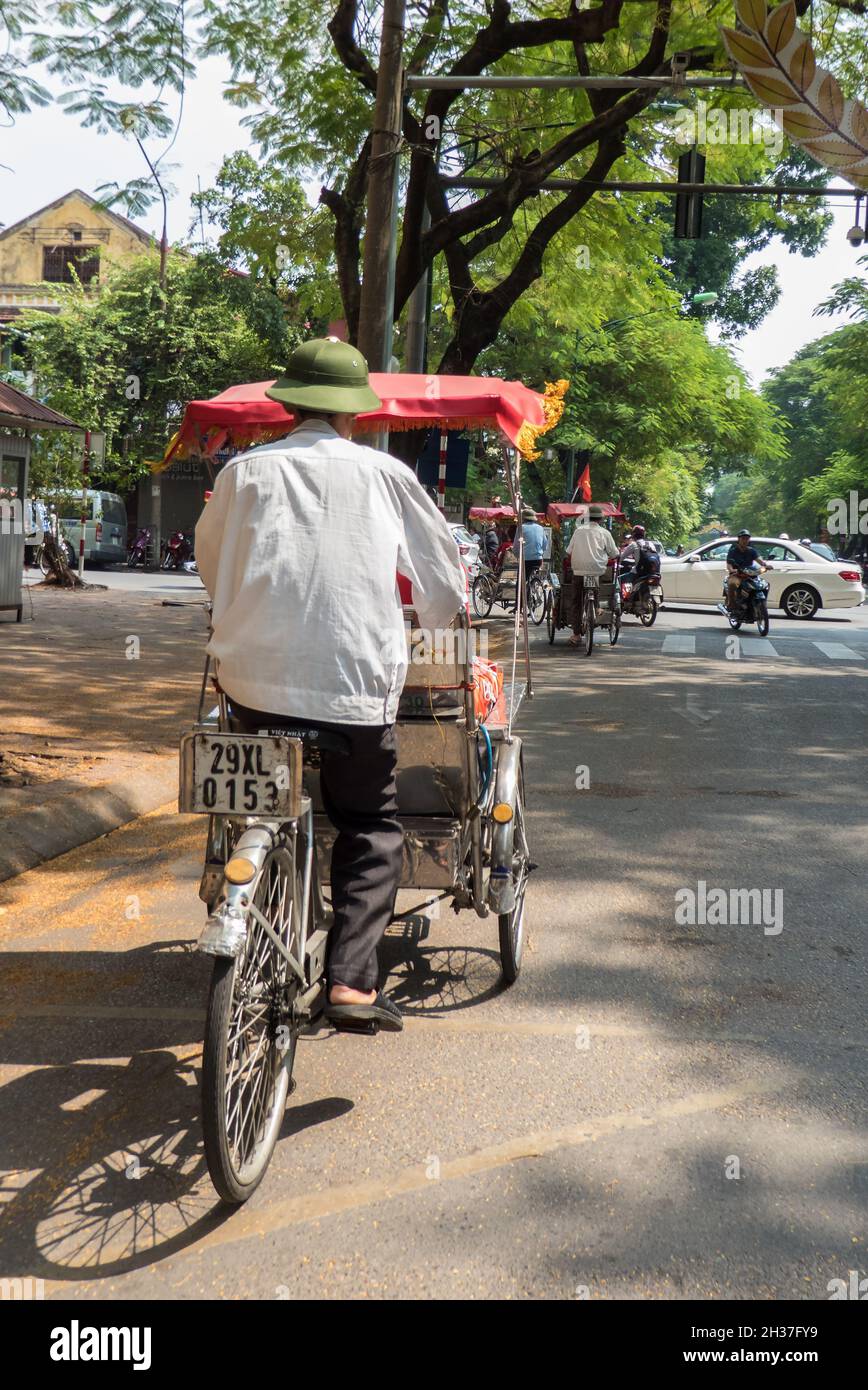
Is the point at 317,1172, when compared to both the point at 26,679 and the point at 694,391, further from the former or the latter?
the point at 694,391

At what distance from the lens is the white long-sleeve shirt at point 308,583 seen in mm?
3395

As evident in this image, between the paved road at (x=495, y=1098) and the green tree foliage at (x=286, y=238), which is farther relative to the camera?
the green tree foliage at (x=286, y=238)

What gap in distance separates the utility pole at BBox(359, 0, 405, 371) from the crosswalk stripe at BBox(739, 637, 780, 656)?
754 centimetres

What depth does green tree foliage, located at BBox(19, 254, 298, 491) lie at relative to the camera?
3603 centimetres

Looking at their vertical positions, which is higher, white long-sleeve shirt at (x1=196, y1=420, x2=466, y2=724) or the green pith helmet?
the green pith helmet

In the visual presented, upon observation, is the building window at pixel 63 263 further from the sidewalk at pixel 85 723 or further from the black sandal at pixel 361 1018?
the black sandal at pixel 361 1018

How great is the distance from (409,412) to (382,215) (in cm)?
726

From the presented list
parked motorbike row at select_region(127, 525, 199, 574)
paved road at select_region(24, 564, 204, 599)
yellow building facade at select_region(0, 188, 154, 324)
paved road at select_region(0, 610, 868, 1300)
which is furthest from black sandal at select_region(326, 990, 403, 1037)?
yellow building facade at select_region(0, 188, 154, 324)

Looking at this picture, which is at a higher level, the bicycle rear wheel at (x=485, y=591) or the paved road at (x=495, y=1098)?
the bicycle rear wheel at (x=485, y=591)

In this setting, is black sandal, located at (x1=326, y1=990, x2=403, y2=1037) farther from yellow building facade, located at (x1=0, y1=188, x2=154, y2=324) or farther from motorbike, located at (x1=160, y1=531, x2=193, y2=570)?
yellow building facade, located at (x1=0, y1=188, x2=154, y2=324)

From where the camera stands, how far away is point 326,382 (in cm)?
367

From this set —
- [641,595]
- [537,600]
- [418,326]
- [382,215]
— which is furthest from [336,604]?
[641,595]

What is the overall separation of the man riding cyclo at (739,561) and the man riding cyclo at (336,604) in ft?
51.5

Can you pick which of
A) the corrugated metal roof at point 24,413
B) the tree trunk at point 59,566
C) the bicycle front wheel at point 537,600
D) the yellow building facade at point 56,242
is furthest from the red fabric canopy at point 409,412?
the yellow building facade at point 56,242
